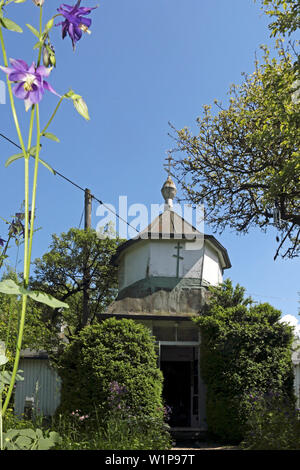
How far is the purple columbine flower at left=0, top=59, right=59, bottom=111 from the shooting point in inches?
113

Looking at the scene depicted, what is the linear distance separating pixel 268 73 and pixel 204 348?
809cm

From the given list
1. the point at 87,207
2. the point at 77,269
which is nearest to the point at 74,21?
the point at 87,207

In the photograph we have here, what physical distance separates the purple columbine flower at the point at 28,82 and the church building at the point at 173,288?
500 inches

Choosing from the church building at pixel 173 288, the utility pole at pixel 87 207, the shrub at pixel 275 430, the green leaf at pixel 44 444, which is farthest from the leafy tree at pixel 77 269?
the green leaf at pixel 44 444

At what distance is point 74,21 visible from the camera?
3.00 m

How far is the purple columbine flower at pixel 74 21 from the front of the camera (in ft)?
→ 9.84

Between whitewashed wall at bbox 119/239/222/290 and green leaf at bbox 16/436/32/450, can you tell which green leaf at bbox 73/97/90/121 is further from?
whitewashed wall at bbox 119/239/222/290

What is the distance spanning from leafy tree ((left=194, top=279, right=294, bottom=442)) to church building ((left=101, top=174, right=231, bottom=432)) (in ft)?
4.42

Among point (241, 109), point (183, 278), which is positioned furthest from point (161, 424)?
point (241, 109)

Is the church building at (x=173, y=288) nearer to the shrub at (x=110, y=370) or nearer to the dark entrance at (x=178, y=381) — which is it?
the dark entrance at (x=178, y=381)

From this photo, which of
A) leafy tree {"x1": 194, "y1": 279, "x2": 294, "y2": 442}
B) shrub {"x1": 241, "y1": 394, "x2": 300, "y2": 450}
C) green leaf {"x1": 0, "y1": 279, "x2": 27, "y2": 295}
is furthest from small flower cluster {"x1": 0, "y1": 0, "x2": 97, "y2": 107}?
leafy tree {"x1": 194, "y1": 279, "x2": 294, "y2": 442}

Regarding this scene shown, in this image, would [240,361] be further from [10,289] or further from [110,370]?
[10,289]

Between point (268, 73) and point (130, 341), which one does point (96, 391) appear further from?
point (268, 73)

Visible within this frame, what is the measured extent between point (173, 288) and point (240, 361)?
13.2 ft
